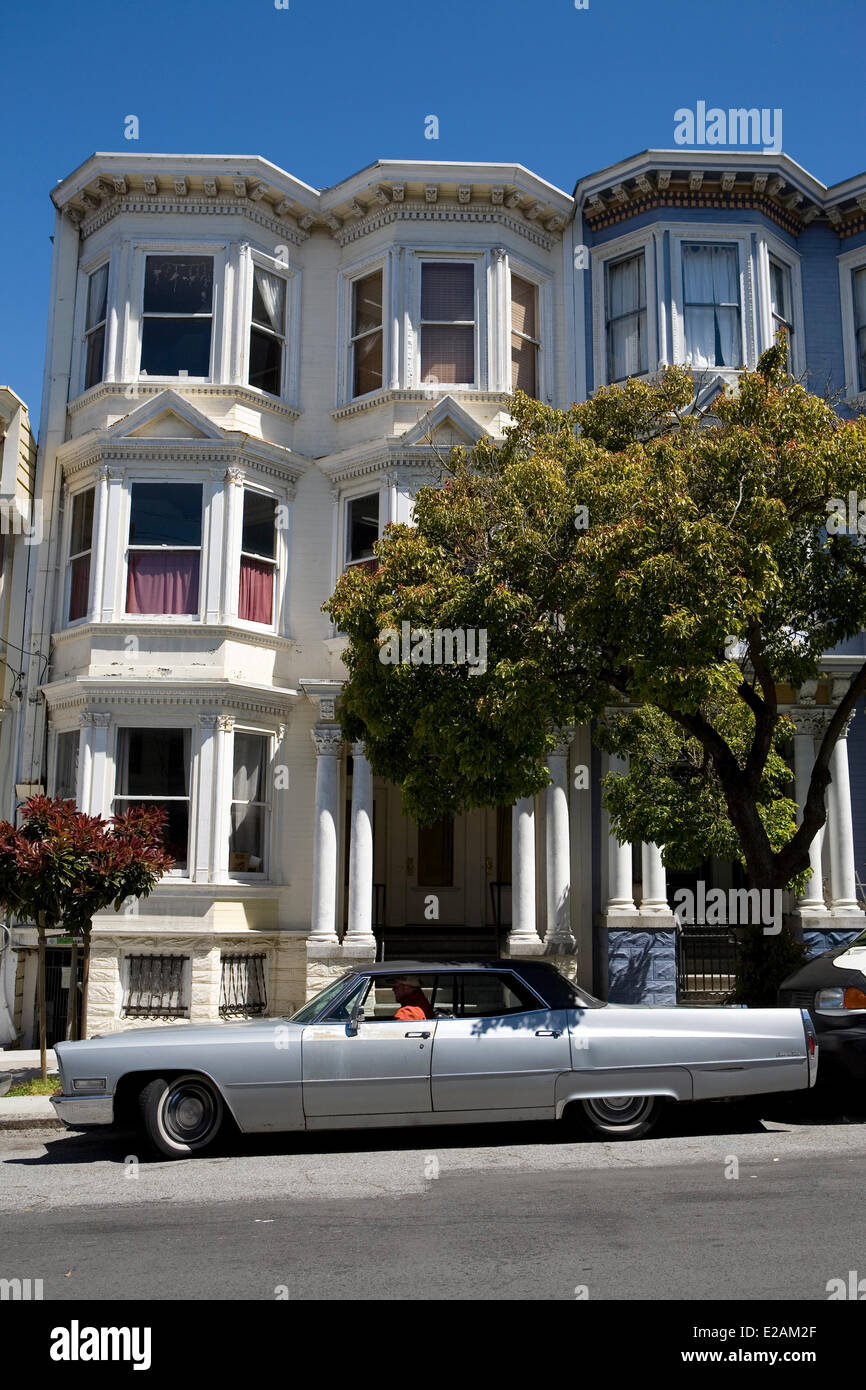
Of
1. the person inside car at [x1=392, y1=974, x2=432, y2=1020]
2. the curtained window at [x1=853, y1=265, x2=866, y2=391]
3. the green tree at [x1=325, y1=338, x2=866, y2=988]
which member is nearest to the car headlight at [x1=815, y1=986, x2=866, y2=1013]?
the green tree at [x1=325, y1=338, x2=866, y2=988]

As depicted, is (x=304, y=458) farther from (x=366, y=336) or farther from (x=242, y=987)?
(x=242, y=987)

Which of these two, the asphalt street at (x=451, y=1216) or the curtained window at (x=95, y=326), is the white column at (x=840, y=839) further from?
the curtained window at (x=95, y=326)

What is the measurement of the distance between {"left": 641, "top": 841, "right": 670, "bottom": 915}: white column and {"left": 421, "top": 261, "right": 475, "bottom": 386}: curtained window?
7.19 metres

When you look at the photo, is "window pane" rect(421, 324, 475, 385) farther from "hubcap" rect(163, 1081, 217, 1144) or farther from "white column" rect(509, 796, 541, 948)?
"hubcap" rect(163, 1081, 217, 1144)

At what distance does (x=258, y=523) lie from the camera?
56.0ft

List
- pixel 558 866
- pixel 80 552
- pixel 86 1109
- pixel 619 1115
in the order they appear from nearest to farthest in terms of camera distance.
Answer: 1. pixel 86 1109
2. pixel 619 1115
3. pixel 558 866
4. pixel 80 552

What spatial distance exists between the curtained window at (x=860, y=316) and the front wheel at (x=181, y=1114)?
1436cm

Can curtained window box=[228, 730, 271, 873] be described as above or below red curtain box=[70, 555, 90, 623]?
below

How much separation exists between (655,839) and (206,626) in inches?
258

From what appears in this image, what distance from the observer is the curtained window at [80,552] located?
16.8 meters

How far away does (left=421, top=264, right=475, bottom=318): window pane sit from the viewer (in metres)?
17.5

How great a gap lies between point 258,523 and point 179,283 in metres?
3.75
